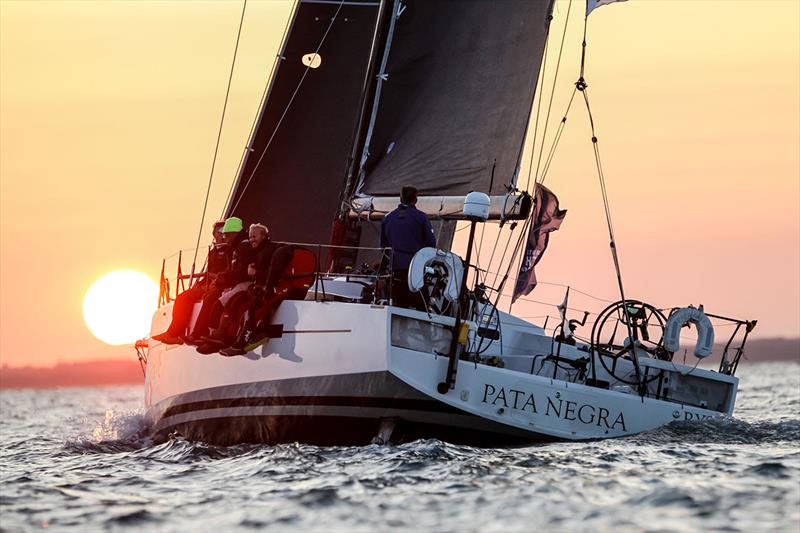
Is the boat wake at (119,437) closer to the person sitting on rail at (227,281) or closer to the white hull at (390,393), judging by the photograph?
the white hull at (390,393)

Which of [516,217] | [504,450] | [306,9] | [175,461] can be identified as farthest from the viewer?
[306,9]

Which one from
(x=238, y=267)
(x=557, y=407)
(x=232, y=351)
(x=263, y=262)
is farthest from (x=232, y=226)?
(x=557, y=407)

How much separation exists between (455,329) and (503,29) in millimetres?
4473

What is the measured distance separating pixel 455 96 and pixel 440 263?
3.24 m

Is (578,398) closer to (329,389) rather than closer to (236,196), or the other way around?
(329,389)

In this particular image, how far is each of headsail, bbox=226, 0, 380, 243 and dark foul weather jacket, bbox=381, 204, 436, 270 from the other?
14.3 ft

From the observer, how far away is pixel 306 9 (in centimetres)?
1903

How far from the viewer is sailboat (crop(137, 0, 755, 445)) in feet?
41.3

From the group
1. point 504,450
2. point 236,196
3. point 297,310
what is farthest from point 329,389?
point 236,196

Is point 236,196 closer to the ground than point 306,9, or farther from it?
closer to the ground

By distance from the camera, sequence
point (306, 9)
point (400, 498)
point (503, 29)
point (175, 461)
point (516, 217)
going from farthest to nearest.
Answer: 1. point (306, 9)
2. point (503, 29)
3. point (516, 217)
4. point (175, 461)
5. point (400, 498)

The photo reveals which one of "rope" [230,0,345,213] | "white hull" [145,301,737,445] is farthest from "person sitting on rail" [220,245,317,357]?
"rope" [230,0,345,213]

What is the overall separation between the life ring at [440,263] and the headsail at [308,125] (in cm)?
521

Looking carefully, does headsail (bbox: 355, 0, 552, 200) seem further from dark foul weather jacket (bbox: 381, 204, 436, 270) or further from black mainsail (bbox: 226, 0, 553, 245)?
dark foul weather jacket (bbox: 381, 204, 436, 270)
